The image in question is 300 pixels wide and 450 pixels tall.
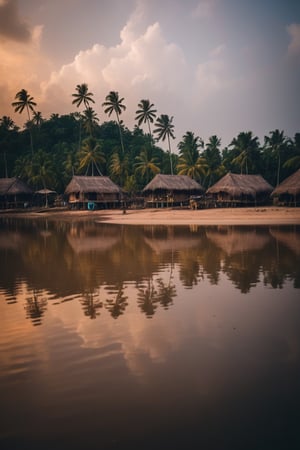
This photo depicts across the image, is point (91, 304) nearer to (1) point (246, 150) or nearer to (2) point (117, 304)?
(2) point (117, 304)

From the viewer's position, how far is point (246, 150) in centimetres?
5066

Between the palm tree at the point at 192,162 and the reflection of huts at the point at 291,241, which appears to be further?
the palm tree at the point at 192,162

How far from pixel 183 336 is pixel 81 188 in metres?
41.7

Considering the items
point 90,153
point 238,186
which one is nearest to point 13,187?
point 90,153

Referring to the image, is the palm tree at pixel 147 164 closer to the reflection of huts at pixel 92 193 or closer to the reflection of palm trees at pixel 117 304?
the reflection of huts at pixel 92 193

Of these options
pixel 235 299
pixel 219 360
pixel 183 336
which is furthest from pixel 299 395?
pixel 235 299

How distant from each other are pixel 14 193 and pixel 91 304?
47017 mm

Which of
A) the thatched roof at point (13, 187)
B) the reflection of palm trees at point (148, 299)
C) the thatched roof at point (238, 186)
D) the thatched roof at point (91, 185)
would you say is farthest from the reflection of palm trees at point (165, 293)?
the thatched roof at point (13, 187)

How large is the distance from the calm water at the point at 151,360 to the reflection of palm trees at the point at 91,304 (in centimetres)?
2

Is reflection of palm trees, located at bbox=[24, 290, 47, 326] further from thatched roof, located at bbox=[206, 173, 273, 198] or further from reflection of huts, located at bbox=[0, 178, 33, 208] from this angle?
reflection of huts, located at bbox=[0, 178, 33, 208]

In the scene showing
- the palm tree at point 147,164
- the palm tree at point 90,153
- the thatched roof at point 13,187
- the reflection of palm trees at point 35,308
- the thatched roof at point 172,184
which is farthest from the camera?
the thatched roof at point 13,187

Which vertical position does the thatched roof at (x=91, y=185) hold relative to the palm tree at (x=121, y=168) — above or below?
below

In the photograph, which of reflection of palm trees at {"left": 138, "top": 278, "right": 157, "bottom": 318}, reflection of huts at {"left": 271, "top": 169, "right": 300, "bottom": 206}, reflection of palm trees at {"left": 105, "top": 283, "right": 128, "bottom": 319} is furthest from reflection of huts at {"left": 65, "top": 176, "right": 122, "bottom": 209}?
reflection of palm trees at {"left": 105, "top": 283, "right": 128, "bottom": 319}

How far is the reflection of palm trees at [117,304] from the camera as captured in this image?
701cm
